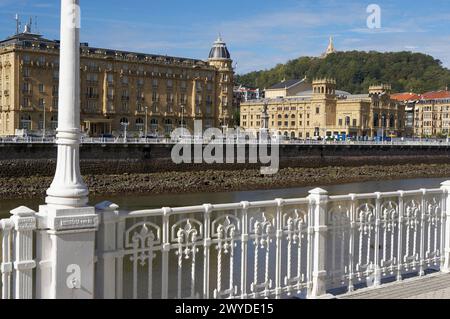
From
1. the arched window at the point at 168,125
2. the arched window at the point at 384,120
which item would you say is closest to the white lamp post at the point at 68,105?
the arched window at the point at 168,125

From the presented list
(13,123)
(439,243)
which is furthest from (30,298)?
(13,123)

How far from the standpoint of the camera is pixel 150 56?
82.2 m

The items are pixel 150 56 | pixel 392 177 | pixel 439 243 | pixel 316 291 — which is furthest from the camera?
pixel 150 56

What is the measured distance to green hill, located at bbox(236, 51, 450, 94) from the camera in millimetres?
155337

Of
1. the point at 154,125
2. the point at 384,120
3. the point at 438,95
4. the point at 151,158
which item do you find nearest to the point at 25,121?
the point at 154,125

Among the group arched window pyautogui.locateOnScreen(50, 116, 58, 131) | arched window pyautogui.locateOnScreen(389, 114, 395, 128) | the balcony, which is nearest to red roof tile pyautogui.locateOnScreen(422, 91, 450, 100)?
arched window pyautogui.locateOnScreen(389, 114, 395, 128)

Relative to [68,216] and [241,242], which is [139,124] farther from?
[68,216]

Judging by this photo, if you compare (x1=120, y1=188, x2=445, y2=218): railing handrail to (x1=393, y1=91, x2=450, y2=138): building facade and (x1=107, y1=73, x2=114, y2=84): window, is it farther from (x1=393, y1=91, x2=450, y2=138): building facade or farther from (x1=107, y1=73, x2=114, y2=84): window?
(x1=393, y1=91, x2=450, y2=138): building facade

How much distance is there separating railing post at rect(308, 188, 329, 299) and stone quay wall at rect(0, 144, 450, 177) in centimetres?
3459

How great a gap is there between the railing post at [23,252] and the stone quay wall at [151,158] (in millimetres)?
35433

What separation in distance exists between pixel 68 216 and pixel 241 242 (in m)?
2.15

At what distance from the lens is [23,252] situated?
5.29 m
